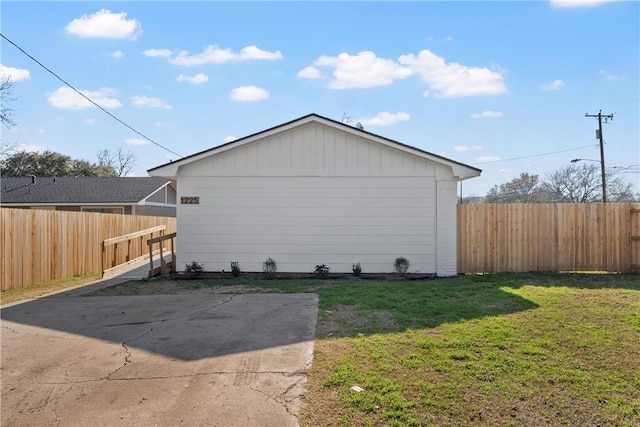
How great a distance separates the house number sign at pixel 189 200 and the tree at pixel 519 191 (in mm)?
37671

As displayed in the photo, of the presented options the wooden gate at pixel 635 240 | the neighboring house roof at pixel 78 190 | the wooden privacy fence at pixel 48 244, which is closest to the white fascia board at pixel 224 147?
the wooden privacy fence at pixel 48 244

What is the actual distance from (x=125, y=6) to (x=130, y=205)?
15.4 m

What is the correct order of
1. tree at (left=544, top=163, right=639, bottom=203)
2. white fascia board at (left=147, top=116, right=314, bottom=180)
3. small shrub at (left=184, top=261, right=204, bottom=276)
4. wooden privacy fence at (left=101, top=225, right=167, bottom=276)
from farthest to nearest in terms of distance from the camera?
tree at (left=544, top=163, right=639, bottom=203)
wooden privacy fence at (left=101, top=225, right=167, bottom=276)
small shrub at (left=184, top=261, right=204, bottom=276)
white fascia board at (left=147, top=116, right=314, bottom=180)

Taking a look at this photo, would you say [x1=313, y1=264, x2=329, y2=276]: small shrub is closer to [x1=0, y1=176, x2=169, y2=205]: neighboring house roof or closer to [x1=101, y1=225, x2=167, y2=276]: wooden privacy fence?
[x1=101, y1=225, x2=167, y2=276]: wooden privacy fence

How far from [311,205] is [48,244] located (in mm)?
6651

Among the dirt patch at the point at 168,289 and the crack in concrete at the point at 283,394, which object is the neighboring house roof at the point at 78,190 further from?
the crack in concrete at the point at 283,394

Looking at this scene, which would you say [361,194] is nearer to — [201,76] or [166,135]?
[201,76]

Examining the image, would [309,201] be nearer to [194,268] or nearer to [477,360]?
[194,268]

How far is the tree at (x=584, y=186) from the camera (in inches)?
1328

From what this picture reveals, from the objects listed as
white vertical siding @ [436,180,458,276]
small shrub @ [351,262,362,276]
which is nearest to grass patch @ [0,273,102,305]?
small shrub @ [351,262,362,276]

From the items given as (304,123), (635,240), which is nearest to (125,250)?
(304,123)

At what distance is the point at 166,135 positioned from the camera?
25109 millimetres

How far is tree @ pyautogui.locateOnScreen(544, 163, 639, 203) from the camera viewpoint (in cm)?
3372

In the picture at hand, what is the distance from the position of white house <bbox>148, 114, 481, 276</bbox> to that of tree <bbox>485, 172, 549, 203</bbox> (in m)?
34.4
